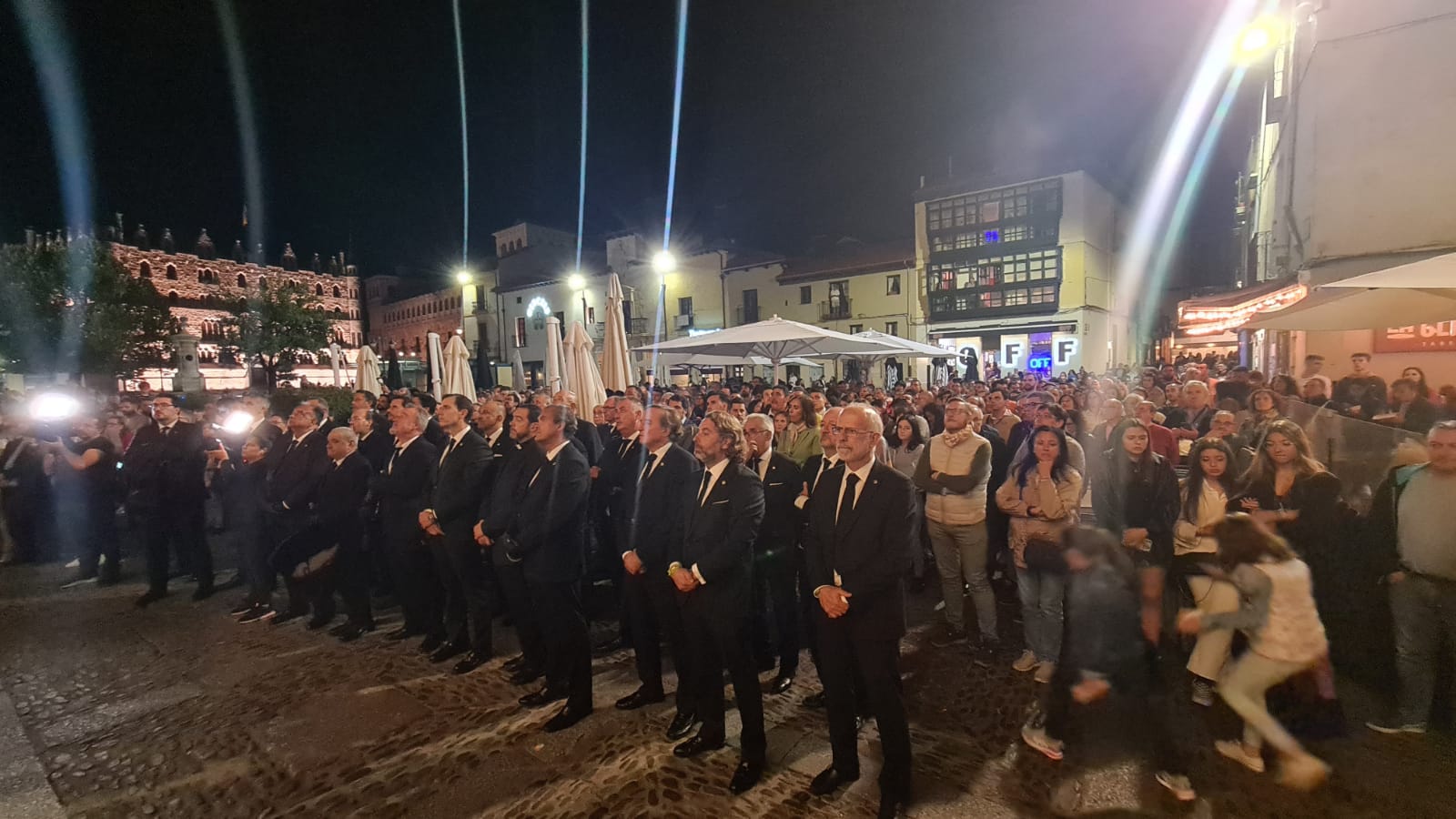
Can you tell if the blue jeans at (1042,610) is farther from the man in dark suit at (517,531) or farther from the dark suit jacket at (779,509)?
the man in dark suit at (517,531)

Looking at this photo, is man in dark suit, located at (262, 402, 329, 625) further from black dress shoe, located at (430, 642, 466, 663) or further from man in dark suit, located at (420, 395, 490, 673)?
black dress shoe, located at (430, 642, 466, 663)

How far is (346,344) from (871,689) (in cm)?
8294

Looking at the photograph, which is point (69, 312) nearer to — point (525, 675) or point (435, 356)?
point (435, 356)

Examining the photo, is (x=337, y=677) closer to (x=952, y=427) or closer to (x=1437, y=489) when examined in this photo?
(x=952, y=427)

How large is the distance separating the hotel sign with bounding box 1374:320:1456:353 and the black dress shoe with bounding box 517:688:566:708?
13300 mm

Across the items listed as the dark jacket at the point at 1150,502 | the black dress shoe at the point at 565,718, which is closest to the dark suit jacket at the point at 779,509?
the black dress shoe at the point at 565,718

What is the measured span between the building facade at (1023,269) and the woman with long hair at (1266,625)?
28.2 metres

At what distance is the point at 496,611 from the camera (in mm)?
6191

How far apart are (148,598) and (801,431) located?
23.0 feet

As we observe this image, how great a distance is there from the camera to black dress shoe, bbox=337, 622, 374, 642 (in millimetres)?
5617

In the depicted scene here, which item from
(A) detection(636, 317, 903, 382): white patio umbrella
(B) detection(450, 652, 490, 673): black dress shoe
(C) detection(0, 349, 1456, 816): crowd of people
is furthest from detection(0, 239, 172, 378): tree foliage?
(B) detection(450, 652, 490, 673): black dress shoe

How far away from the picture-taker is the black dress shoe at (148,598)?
6587 millimetres

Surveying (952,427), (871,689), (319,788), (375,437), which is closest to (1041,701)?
(871,689)

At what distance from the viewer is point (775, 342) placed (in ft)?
37.3
